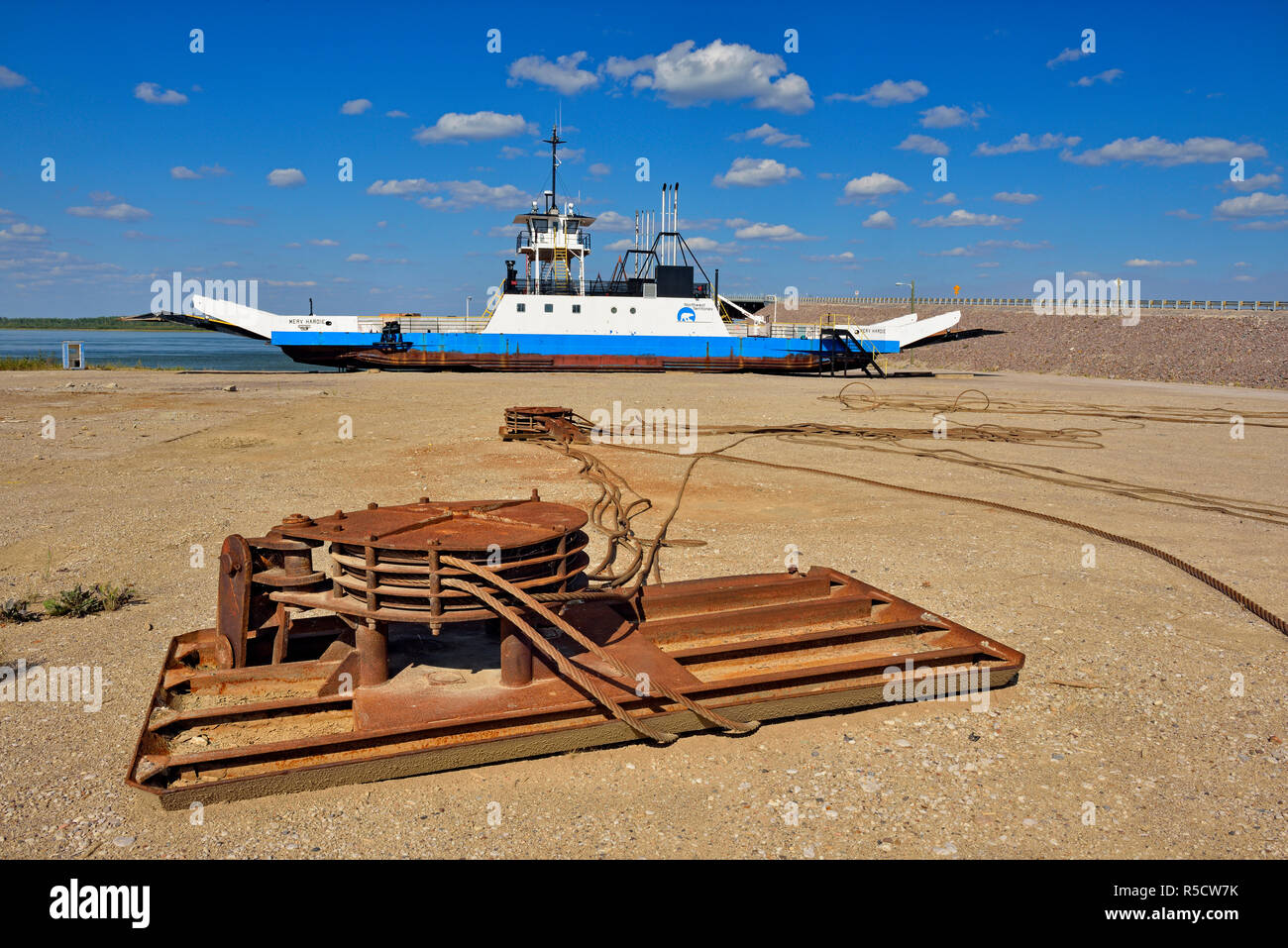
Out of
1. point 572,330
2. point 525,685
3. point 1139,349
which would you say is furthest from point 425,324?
point 1139,349

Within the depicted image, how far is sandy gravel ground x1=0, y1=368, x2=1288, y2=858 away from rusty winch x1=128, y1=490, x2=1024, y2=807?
5.6 inches

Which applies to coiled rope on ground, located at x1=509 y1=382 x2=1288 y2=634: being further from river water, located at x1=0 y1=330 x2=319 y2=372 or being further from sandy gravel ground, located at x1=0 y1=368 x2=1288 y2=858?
river water, located at x1=0 y1=330 x2=319 y2=372

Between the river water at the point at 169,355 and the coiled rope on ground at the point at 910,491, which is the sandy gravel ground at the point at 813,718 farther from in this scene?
the river water at the point at 169,355

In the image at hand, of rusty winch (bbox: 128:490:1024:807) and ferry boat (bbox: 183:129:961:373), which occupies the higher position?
ferry boat (bbox: 183:129:961:373)

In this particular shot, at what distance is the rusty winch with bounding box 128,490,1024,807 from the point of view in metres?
3.04

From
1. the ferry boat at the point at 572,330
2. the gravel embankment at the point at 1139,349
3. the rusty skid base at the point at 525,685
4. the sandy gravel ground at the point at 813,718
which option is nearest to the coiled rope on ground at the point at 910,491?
the sandy gravel ground at the point at 813,718

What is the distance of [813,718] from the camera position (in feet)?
12.0

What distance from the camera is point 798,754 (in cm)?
332

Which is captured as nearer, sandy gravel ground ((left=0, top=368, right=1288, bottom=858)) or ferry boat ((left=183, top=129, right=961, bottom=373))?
sandy gravel ground ((left=0, top=368, right=1288, bottom=858))

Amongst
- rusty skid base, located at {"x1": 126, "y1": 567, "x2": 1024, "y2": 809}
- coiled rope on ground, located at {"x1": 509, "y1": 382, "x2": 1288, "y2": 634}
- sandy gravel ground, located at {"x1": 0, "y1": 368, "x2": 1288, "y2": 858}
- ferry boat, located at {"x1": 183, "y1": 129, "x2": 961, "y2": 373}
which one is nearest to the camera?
sandy gravel ground, located at {"x1": 0, "y1": 368, "x2": 1288, "y2": 858}

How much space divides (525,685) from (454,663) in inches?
22.2

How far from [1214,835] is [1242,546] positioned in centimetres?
511

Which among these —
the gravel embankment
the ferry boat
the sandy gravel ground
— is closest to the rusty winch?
the sandy gravel ground

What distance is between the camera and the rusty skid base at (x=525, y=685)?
9.73 feet
